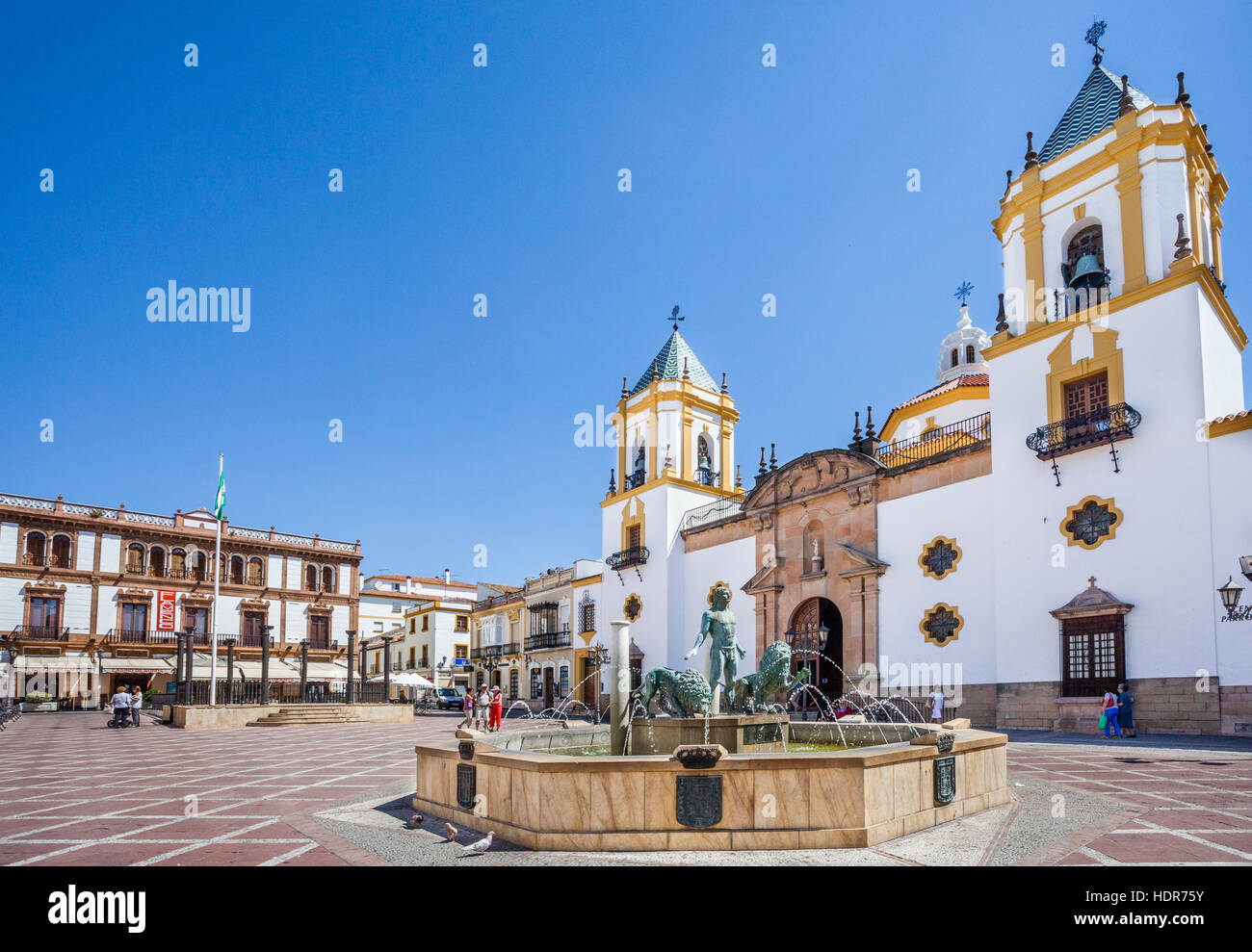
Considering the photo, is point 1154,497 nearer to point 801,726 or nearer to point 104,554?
point 801,726

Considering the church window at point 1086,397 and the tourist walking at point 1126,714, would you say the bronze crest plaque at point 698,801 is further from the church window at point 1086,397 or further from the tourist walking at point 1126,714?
the church window at point 1086,397

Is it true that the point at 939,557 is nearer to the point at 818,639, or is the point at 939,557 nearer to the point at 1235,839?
the point at 818,639

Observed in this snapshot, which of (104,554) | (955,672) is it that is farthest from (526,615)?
(955,672)

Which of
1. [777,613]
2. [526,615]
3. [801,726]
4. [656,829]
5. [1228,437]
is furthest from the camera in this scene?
[526,615]

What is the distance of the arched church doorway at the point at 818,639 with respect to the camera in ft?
81.5

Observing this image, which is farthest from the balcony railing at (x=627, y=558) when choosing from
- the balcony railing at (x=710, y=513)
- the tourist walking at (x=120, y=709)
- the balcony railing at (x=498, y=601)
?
the tourist walking at (x=120, y=709)

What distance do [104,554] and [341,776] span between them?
111 feet

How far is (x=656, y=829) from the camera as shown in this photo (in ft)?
20.3

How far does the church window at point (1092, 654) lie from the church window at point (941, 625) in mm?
3018

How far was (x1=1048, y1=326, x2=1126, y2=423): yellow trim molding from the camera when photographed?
18188 mm

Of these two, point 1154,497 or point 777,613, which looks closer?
point 1154,497

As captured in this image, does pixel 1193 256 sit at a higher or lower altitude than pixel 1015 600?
higher

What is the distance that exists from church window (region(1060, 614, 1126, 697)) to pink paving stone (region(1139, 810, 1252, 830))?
10418 mm
